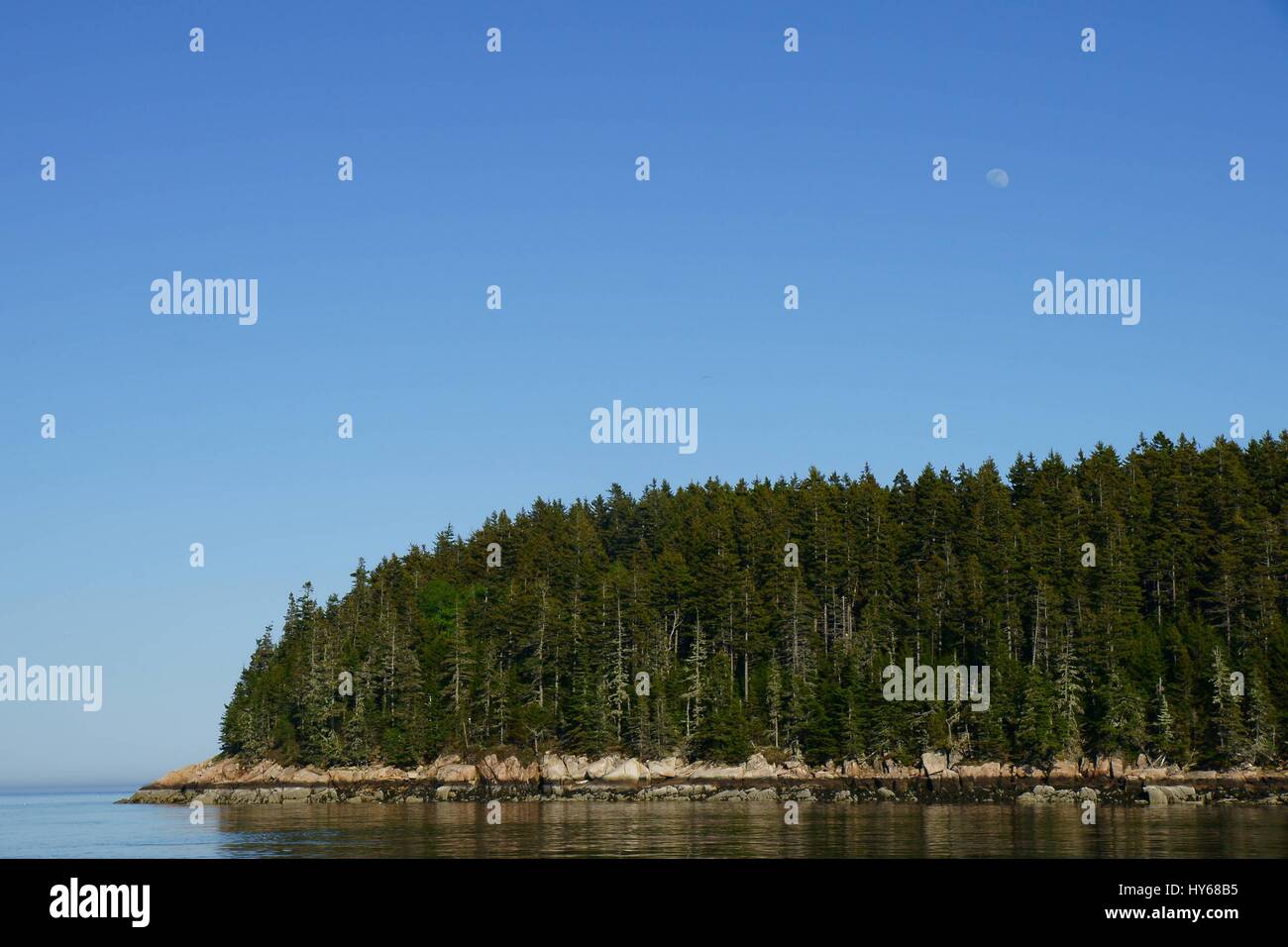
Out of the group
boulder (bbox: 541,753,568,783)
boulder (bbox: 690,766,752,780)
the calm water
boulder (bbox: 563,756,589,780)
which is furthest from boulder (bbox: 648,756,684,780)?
the calm water

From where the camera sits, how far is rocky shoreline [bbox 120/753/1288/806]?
9700cm

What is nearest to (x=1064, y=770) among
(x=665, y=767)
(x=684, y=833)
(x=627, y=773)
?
(x=665, y=767)

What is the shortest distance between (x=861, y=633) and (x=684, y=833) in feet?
227

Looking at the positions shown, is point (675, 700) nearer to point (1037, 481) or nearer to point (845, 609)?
point (845, 609)

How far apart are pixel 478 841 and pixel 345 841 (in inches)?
275

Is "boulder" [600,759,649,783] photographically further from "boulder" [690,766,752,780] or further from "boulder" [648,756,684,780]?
"boulder" [690,766,752,780]

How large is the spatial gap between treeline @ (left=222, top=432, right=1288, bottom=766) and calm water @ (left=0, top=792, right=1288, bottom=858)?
23.0 metres

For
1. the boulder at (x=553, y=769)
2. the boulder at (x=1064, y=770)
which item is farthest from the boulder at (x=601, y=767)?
the boulder at (x=1064, y=770)

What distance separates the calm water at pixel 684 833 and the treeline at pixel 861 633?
23011 millimetres

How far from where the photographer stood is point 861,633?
12650 centimetres

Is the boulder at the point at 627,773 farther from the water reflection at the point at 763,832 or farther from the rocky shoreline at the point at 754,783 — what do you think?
the water reflection at the point at 763,832

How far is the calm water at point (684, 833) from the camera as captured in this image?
50688 millimetres

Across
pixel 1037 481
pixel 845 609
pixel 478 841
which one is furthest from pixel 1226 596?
pixel 478 841
